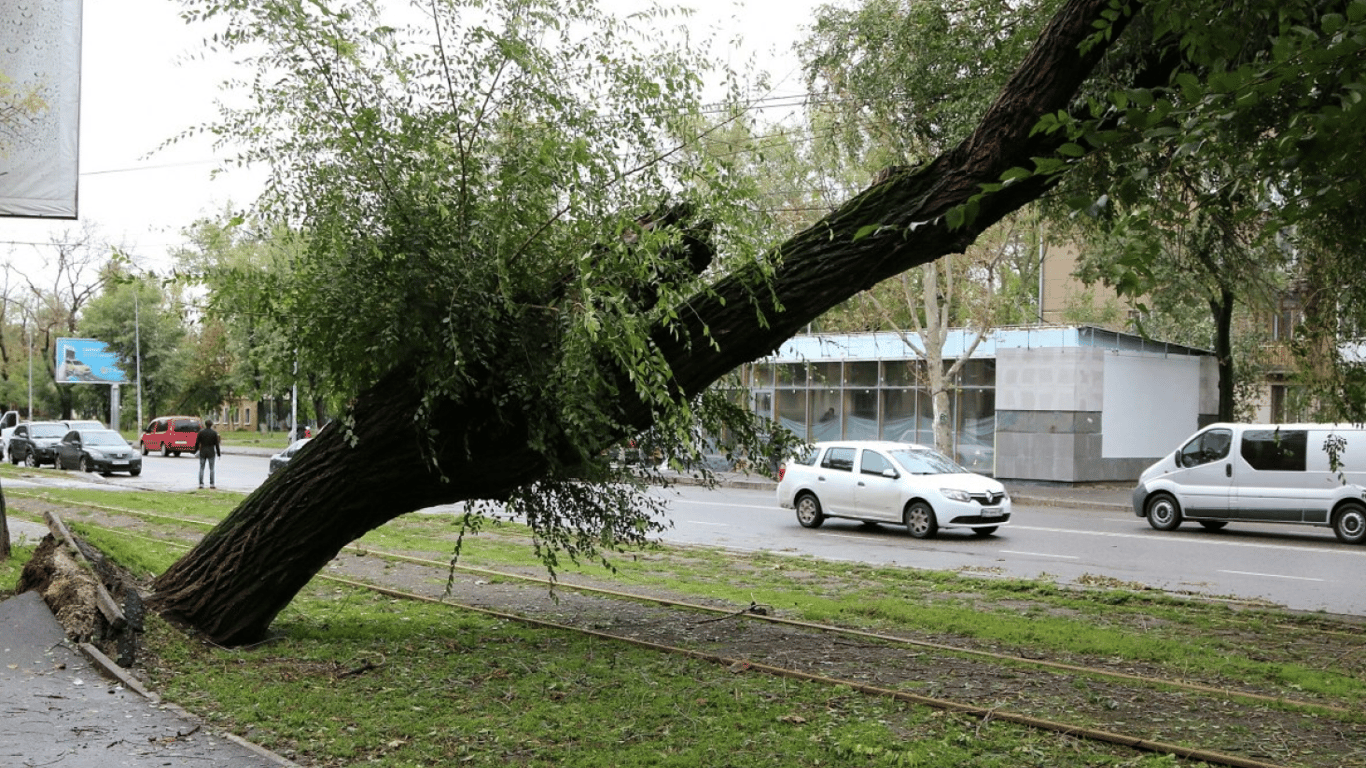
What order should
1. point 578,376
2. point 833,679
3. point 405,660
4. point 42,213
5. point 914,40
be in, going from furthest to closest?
point 914,40 < point 42,213 < point 405,660 < point 833,679 < point 578,376

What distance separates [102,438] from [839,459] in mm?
27071

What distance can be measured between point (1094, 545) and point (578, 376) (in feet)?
45.1

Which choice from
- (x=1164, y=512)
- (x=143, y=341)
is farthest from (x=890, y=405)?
(x=143, y=341)

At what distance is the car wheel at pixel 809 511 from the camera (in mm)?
20734

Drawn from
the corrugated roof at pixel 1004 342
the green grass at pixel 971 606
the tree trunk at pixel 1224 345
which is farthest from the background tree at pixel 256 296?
the corrugated roof at pixel 1004 342

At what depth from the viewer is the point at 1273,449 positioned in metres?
19.9

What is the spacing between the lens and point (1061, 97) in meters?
7.41

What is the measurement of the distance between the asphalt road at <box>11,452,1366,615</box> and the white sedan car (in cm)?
33

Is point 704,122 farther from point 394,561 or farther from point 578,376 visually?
point 394,561

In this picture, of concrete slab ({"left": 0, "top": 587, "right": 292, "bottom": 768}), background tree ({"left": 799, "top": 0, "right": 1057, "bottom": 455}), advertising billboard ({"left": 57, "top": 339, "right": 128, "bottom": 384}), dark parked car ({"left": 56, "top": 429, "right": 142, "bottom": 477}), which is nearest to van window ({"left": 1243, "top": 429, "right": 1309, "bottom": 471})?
background tree ({"left": 799, "top": 0, "right": 1057, "bottom": 455})

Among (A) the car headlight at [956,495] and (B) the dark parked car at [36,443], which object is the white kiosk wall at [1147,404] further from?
(B) the dark parked car at [36,443]

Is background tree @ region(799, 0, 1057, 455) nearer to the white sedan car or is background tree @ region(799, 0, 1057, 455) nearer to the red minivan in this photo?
the white sedan car

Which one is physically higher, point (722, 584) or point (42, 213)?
point (42, 213)

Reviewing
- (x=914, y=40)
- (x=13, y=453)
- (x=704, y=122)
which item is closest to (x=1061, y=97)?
(x=704, y=122)
